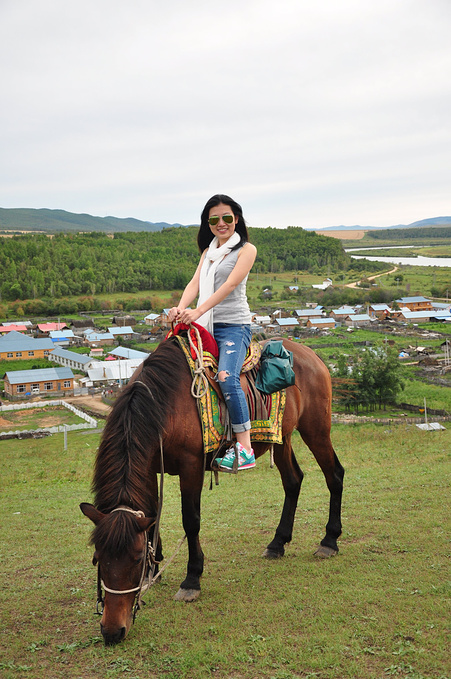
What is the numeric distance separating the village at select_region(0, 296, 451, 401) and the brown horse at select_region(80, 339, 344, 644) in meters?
31.0

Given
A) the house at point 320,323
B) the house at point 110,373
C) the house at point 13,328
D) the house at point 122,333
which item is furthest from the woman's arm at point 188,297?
the house at point 13,328

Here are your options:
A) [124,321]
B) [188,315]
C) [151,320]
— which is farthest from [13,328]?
[188,315]

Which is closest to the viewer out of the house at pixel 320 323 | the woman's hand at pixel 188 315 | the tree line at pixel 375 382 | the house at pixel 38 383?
the woman's hand at pixel 188 315

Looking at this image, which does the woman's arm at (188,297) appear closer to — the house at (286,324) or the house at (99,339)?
the house at (99,339)

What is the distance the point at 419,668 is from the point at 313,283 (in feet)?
431

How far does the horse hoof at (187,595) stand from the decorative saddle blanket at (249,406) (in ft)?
3.99

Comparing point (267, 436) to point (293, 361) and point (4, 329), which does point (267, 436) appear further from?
point (4, 329)

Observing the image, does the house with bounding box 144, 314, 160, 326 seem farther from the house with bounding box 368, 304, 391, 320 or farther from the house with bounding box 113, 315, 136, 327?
the house with bounding box 368, 304, 391, 320

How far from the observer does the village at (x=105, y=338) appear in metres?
43.6

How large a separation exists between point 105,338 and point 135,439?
216 ft

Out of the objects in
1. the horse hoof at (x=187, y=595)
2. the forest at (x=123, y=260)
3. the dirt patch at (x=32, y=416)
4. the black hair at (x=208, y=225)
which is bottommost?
the dirt patch at (x=32, y=416)

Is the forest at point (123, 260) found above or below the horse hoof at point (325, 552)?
above

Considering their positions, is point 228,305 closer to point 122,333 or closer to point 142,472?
point 142,472

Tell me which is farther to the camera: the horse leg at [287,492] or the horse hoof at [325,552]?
the horse leg at [287,492]
